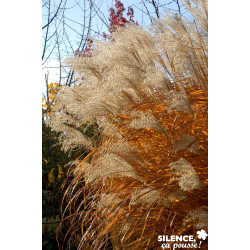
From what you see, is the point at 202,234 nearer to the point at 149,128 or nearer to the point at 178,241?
the point at 178,241

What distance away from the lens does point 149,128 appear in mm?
1506

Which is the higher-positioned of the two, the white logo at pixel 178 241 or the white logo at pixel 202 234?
the white logo at pixel 202 234

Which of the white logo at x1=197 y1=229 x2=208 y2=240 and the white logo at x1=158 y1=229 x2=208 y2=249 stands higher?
the white logo at x1=197 y1=229 x2=208 y2=240

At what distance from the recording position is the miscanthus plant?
125 cm

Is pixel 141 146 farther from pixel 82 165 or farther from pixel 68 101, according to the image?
pixel 68 101

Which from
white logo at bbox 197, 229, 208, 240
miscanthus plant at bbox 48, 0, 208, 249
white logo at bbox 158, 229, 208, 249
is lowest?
white logo at bbox 158, 229, 208, 249

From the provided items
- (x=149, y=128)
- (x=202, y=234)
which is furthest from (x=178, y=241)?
(x=149, y=128)

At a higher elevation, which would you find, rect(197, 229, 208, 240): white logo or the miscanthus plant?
the miscanthus plant

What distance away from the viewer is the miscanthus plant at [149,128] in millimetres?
1247
